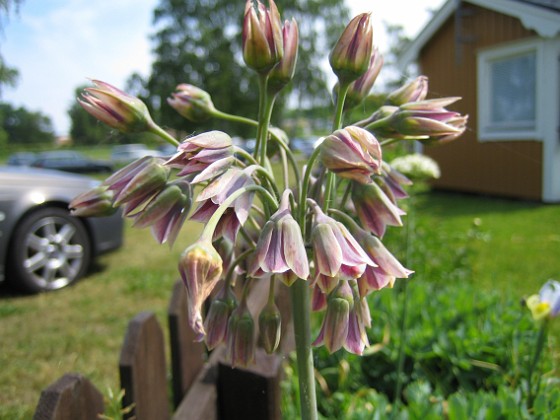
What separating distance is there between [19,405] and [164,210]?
3.66ft

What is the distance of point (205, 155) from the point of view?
66cm

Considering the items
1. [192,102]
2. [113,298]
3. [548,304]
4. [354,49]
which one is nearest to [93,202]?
[192,102]

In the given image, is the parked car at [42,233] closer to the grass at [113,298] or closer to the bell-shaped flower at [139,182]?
the grass at [113,298]

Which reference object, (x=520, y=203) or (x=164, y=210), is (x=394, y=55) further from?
(x=164, y=210)

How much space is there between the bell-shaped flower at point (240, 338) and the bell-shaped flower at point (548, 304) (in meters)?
0.82

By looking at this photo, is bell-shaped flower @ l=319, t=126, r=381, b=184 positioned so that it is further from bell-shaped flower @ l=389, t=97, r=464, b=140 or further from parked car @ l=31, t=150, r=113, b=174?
parked car @ l=31, t=150, r=113, b=174

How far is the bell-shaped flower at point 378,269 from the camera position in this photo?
70 centimetres

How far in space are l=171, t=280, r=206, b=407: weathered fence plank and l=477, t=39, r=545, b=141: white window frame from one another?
7.33 m

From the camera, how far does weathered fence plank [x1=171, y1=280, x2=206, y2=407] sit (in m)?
1.65

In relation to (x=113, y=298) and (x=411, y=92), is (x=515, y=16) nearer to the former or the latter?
(x=113, y=298)

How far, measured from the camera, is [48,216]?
4285mm

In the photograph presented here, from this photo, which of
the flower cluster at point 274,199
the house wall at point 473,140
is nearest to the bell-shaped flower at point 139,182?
the flower cluster at point 274,199

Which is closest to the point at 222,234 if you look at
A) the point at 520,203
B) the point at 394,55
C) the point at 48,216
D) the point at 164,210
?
the point at 164,210

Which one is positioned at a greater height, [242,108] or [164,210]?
[242,108]
